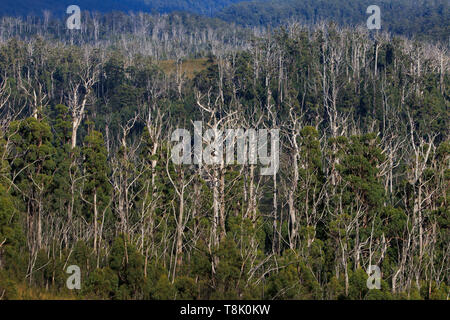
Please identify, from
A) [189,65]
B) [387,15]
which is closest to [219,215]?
[189,65]

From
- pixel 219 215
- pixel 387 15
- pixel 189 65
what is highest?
pixel 387 15

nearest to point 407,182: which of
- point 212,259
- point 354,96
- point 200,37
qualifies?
point 212,259

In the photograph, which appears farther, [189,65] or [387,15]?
[387,15]

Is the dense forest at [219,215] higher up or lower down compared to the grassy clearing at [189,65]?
lower down

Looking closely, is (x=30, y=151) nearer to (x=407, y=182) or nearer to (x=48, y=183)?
(x=48, y=183)


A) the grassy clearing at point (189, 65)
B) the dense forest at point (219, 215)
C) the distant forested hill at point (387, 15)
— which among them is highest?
the distant forested hill at point (387, 15)

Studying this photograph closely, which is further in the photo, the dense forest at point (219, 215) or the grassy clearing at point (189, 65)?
the grassy clearing at point (189, 65)

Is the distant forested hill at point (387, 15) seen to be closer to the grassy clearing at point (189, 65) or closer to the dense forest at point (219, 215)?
the grassy clearing at point (189, 65)

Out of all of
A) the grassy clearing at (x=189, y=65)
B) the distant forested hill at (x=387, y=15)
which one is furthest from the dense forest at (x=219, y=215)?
the distant forested hill at (x=387, y=15)

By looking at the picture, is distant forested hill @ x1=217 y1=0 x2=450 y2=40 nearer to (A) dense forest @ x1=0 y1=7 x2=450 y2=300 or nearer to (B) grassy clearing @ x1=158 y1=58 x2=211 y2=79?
(B) grassy clearing @ x1=158 y1=58 x2=211 y2=79

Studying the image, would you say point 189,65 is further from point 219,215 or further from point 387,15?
point 387,15

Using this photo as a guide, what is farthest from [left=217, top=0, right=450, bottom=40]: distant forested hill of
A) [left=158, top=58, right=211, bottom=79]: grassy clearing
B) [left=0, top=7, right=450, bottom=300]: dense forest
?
[left=0, top=7, right=450, bottom=300]: dense forest

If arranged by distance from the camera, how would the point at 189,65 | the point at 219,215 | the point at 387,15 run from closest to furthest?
1. the point at 219,215
2. the point at 189,65
3. the point at 387,15

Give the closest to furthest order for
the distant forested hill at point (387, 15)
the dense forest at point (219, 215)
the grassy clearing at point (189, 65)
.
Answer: the dense forest at point (219, 215)
the grassy clearing at point (189, 65)
the distant forested hill at point (387, 15)
